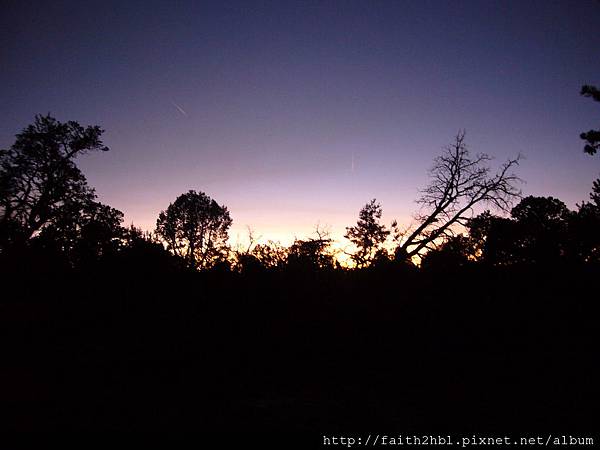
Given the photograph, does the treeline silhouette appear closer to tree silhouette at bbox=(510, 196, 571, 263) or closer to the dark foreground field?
the dark foreground field

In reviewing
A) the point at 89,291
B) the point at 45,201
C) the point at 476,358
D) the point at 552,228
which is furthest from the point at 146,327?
the point at 552,228

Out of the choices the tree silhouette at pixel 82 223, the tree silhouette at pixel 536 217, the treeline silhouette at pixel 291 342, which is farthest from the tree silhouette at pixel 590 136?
the tree silhouette at pixel 82 223

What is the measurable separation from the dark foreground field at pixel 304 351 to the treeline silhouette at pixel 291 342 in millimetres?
41

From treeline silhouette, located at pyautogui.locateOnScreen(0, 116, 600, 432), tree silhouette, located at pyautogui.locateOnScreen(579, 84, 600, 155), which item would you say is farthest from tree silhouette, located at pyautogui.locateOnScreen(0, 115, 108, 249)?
tree silhouette, located at pyautogui.locateOnScreen(579, 84, 600, 155)

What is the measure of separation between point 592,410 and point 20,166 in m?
32.5

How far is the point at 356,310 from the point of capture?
903 centimetres

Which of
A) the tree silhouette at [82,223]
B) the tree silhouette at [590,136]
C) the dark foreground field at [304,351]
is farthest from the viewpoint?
the tree silhouette at [82,223]

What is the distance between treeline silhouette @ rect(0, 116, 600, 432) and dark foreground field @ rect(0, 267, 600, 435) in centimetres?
4

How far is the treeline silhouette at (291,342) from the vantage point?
4.94 m

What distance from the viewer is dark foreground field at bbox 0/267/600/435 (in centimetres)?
486

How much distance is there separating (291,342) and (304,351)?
47cm

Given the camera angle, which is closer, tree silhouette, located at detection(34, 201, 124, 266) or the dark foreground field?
the dark foreground field

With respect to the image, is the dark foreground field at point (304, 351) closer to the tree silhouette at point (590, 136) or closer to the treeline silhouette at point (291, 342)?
the treeline silhouette at point (291, 342)

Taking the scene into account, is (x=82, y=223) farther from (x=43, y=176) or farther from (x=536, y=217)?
(x=536, y=217)
